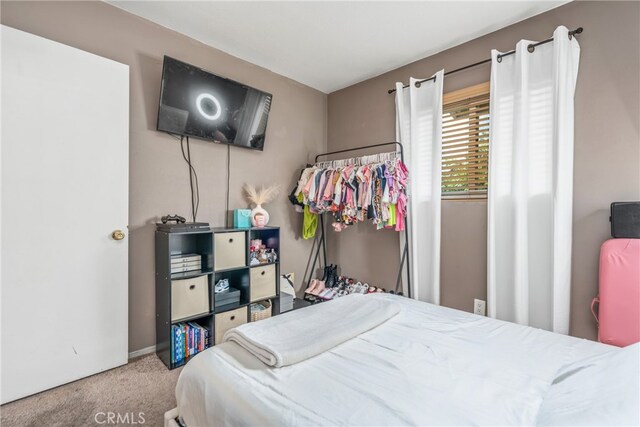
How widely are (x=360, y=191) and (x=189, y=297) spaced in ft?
5.50

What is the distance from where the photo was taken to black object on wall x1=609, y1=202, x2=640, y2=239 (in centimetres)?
163

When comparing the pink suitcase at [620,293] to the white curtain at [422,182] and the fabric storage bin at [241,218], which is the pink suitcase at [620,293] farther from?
the fabric storage bin at [241,218]

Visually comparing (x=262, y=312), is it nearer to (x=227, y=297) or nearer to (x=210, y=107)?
(x=227, y=297)

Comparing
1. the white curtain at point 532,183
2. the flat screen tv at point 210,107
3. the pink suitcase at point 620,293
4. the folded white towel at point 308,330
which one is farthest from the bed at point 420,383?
the flat screen tv at point 210,107

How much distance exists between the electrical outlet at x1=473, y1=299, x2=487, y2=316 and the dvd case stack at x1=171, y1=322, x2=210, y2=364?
2.17 meters

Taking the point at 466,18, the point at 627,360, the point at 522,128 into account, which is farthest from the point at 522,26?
the point at 627,360

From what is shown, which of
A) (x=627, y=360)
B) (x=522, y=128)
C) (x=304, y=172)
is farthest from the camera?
(x=304, y=172)

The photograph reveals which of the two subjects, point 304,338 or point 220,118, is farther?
point 220,118

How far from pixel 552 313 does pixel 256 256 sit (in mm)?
2255

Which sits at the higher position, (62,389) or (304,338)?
(304,338)

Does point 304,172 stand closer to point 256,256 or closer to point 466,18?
point 256,256

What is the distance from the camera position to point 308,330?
132 cm

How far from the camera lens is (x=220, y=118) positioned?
96.9 inches

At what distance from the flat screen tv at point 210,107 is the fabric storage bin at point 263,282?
1.18 m
